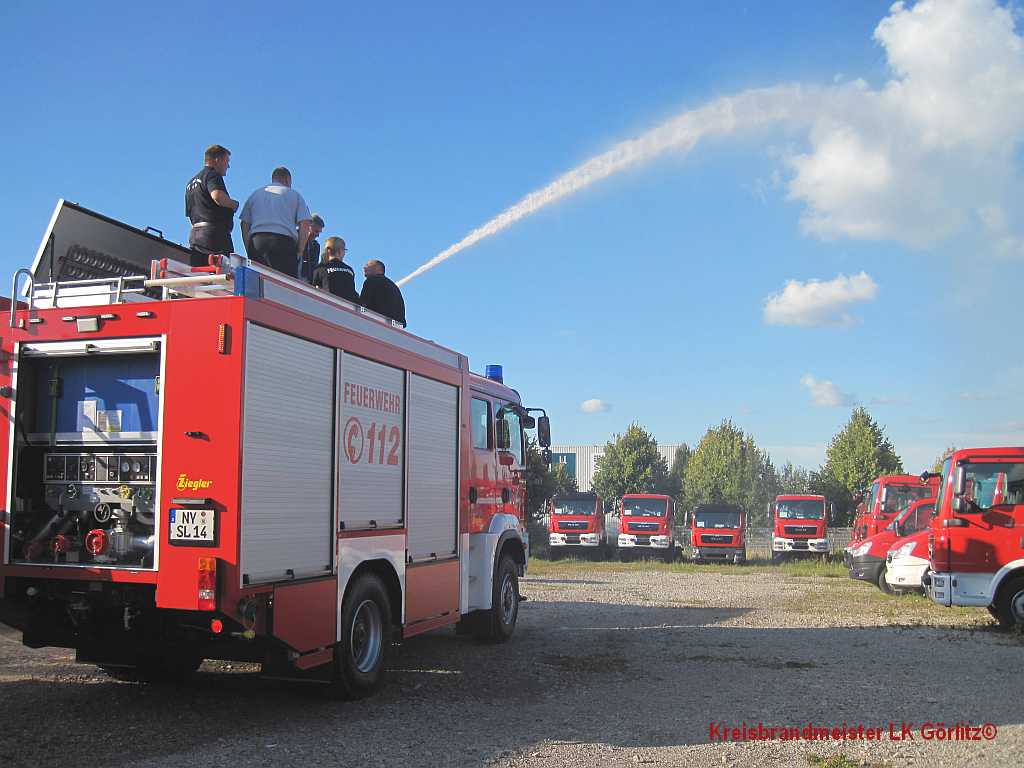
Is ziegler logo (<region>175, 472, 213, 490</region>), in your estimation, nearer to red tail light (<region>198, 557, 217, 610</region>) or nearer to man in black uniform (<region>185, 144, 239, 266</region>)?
red tail light (<region>198, 557, 217, 610</region>)

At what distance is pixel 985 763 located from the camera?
6.27 m

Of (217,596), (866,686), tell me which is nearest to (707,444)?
(866,686)

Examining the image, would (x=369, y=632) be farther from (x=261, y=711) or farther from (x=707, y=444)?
(x=707, y=444)

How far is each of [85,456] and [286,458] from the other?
1.52 meters

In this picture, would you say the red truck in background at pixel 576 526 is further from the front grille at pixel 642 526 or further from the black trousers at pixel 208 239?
the black trousers at pixel 208 239

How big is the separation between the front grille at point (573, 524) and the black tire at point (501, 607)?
797 inches

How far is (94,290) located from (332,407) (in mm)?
1968

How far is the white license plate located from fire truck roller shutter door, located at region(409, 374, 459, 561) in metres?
2.83

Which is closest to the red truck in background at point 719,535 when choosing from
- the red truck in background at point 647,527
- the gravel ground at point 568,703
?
the red truck in background at point 647,527

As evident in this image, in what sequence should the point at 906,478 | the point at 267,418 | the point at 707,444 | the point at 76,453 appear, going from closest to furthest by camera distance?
the point at 267,418 < the point at 76,453 < the point at 906,478 < the point at 707,444

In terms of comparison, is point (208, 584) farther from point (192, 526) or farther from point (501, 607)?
point (501, 607)

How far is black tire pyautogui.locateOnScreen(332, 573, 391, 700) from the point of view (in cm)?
768

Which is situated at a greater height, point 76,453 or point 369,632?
point 76,453

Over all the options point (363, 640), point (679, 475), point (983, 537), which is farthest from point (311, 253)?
point (679, 475)
